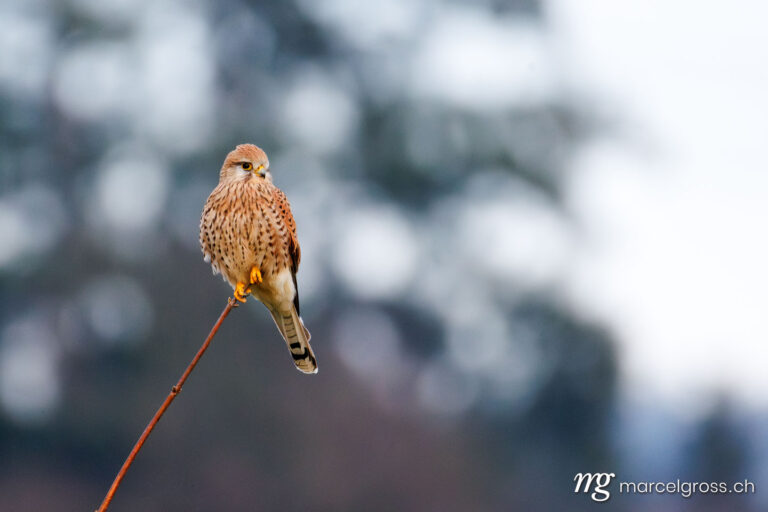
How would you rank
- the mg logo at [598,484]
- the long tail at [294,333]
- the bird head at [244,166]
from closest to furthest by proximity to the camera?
the bird head at [244,166] < the long tail at [294,333] < the mg logo at [598,484]

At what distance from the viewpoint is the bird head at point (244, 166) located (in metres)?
2.43

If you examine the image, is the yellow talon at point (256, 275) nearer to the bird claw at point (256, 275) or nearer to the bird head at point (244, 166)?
the bird claw at point (256, 275)

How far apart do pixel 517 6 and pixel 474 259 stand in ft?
12.1

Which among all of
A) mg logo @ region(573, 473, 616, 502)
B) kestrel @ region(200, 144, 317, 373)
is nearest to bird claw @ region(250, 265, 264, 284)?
kestrel @ region(200, 144, 317, 373)

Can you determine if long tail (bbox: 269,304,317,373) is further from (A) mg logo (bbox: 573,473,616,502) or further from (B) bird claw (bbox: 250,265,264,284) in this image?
(A) mg logo (bbox: 573,473,616,502)

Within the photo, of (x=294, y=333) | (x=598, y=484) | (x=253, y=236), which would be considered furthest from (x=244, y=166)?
(x=598, y=484)

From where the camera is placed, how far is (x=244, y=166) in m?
2.51

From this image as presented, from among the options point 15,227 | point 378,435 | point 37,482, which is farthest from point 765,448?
point 15,227

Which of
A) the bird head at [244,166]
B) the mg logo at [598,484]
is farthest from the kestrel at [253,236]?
the mg logo at [598,484]

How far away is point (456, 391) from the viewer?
14609mm

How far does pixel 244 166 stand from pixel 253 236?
248mm

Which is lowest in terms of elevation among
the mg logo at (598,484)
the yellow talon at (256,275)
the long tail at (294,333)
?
the yellow talon at (256,275)

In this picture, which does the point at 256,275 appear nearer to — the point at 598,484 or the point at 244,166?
the point at 244,166

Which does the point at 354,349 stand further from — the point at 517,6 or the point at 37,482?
the point at 517,6
